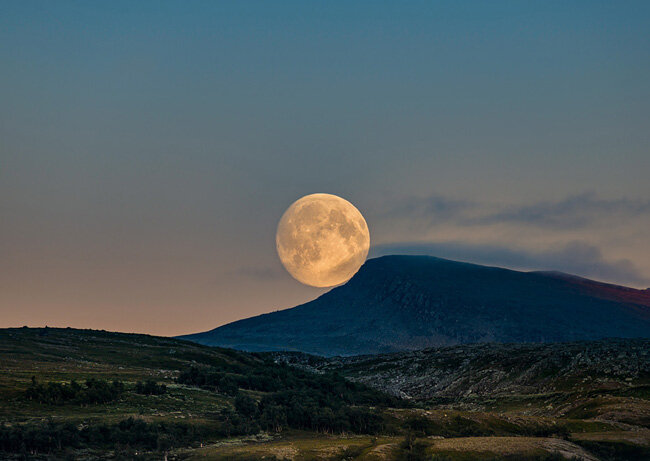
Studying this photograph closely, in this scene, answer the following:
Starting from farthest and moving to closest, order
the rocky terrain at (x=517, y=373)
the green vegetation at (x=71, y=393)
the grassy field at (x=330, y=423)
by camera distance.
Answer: the rocky terrain at (x=517, y=373), the green vegetation at (x=71, y=393), the grassy field at (x=330, y=423)

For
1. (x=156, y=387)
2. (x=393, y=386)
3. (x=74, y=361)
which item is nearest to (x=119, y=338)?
(x=74, y=361)

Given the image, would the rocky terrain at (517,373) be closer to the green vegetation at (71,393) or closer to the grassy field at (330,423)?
the grassy field at (330,423)

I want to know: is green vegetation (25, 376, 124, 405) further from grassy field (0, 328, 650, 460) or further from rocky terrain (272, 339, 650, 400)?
rocky terrain (272, 339, 650, 400)

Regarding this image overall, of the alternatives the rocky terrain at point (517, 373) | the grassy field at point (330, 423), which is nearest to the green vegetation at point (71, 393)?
the grassy field at point (330, 423)

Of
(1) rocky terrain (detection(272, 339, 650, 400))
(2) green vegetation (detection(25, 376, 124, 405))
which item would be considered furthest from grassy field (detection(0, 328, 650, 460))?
(1) rocky terrain (detection(272, 339, 650, 400))

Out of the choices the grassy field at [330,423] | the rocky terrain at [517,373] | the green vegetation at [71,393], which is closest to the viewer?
the grassy field at [330,423]

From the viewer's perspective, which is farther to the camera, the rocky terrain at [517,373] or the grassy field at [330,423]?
the rocky terrain at [517,373]

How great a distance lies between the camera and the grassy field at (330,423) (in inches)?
2014

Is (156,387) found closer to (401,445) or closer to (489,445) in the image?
(401,445)

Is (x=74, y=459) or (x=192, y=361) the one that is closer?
(x=74, y=459)

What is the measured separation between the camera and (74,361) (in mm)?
118438

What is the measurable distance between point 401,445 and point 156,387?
39.3 m

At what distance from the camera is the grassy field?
51156mm

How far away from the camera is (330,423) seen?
66.3m
